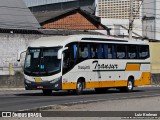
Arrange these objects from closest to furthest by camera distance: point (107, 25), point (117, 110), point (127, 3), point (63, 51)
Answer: point (117, 110), point (63, 51), point (107, 25), point (127, 3)

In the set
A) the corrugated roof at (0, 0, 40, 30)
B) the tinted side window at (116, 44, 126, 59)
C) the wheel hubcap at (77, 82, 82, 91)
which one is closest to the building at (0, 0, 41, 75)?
the corrugated roof at (0, 0, 40, 30)

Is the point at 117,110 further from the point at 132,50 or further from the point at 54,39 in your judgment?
the point at 132,50

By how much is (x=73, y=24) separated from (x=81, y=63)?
4537 centimetres

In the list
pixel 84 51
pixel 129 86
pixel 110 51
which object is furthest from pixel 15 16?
pixel 84 51

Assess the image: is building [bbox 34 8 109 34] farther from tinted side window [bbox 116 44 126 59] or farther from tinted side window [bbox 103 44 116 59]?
tinted side window [bbox 103 44 116 59]

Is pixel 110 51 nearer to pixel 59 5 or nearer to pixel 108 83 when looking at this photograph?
pixel 108 83

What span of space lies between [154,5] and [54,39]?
57119mm

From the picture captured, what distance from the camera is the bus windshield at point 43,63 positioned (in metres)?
28.7

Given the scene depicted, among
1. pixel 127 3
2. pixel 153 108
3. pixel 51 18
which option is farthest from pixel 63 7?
pixel 153 108

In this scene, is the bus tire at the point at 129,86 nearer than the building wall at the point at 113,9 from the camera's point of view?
Yes

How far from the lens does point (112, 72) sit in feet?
108

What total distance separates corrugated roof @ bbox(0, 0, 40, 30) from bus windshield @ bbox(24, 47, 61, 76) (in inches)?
1292

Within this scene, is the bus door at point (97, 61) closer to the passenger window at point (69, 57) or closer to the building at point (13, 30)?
the passenger window at point (69, 57)

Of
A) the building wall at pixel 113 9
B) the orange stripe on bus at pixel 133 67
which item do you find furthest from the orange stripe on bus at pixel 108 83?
the building wall at pixel 113 9
